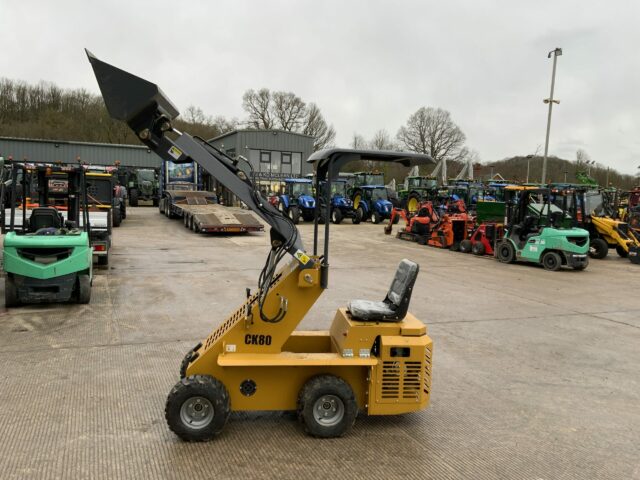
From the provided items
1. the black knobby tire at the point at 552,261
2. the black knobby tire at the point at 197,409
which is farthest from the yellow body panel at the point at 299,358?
the black knobby tire at the point at 552,261

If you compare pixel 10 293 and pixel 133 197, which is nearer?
pixel 10 293

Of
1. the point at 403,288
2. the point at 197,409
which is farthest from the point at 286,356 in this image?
the point at 403,288

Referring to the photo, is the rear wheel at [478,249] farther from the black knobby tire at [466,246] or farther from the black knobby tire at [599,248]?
the black knobby tire at [599,248]

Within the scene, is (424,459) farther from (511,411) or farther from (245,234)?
(245,234)

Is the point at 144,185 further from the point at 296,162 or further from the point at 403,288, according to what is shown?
the point at 403,288

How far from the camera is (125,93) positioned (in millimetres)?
3617

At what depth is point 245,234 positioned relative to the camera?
20000 millimetres

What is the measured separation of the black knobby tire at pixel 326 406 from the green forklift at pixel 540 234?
10847 mm

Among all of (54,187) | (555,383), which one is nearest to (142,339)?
(555,383)

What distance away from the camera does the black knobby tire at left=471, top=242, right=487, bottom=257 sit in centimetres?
1587

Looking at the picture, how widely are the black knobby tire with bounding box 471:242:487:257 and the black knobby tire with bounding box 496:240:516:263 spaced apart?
0.95 m

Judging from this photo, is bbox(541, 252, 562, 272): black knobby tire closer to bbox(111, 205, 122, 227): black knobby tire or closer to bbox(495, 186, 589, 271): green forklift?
bbox(495, 186, 589, 271): green forklift

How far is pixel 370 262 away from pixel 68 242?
26.0ft

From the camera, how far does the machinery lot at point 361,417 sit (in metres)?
3.59
